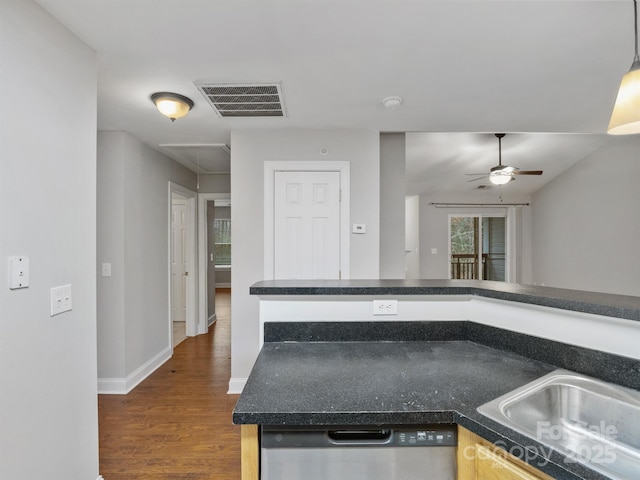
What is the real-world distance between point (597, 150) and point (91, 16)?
22.1 feet

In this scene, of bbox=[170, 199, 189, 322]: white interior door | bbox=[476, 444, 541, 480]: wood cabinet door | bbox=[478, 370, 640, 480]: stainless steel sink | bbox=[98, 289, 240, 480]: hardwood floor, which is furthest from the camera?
bbox=[170, 199, 189, 322]: white interior door

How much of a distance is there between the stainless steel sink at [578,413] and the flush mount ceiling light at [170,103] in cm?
240

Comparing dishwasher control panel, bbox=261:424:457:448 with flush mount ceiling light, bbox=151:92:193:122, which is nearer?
dishwasher control panel, bbox=261:424:457:448

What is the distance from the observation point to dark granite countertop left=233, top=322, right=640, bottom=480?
0.90 m

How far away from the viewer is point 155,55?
69.9 inches

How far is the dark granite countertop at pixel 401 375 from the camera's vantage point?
902 mm

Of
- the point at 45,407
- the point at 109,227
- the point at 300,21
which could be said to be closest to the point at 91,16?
the point at 300,21

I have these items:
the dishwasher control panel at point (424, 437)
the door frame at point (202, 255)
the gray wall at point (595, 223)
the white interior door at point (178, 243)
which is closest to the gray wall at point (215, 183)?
the door frame at point (202, 255)

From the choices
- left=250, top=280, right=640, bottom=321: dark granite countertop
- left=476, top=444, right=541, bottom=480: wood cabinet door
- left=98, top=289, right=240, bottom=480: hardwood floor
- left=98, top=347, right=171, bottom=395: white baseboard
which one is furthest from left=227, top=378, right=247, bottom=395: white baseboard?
left=476, top=444, right=541, bottom=480: wood cabinet door

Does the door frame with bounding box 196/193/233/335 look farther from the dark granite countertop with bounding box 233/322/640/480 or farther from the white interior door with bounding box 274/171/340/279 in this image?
the dark granite countertop with bounding box 233/322/640/480

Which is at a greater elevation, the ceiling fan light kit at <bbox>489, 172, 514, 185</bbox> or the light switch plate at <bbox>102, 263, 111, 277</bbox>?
the ceiling fan light kit at <bbox>489, 172, 514, 185</bbox>

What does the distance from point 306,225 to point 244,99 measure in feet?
3.86

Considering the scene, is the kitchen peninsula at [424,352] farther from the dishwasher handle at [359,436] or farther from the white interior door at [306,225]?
the white interior door at [306,225]

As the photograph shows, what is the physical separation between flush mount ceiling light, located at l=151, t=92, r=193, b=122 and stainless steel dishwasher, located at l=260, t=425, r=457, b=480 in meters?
2.12
